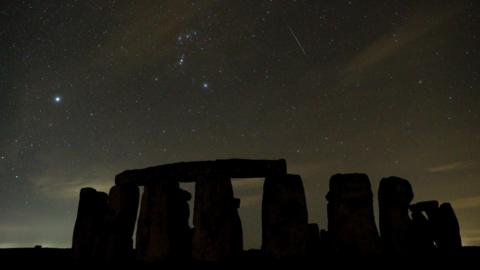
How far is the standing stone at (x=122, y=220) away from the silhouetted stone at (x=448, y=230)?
8.10 m

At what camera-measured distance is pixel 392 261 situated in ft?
35.1

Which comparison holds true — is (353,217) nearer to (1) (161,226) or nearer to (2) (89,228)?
(1) (161,226)

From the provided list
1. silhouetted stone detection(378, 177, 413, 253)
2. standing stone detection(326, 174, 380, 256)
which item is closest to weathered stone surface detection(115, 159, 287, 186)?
standing stone detection(326, 174, 380, 256)

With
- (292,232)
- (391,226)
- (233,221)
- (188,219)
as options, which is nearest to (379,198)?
(391,226)

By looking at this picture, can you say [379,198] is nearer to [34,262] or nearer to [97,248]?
[97,248]

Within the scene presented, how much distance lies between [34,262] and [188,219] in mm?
4078

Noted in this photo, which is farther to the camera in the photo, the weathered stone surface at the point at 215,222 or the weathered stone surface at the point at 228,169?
the weathered stone surface at the point at 228,169

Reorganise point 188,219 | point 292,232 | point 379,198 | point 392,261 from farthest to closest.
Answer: point 188,219, point 379,198, point 292,232, point 392,261

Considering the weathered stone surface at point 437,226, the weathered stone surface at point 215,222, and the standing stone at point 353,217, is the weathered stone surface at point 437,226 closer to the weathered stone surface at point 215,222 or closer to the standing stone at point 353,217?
the standing stone at point 353,217

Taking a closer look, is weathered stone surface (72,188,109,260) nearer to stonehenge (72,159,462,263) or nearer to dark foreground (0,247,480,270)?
stonehenge (72,159,462,263)

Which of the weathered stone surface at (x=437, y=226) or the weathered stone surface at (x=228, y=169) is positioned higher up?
the weathered stone surface at (x=228, y=169)

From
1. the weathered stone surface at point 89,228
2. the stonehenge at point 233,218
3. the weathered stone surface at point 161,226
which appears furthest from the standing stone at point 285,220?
the weathered stone surface at point 89,228

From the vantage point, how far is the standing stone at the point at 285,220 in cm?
1152

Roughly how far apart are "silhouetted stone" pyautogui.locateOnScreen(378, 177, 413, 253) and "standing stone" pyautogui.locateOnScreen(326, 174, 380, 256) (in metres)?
0.64
